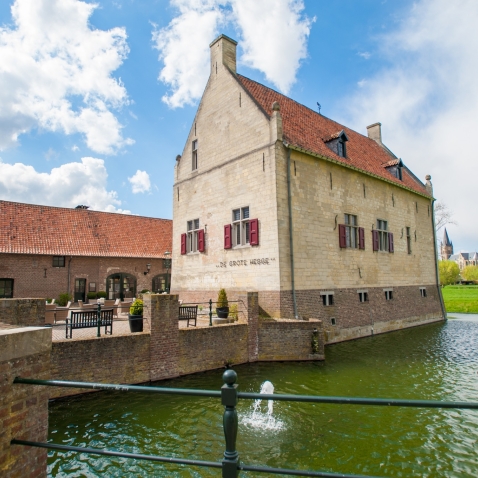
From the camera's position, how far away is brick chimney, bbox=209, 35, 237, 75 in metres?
17.5

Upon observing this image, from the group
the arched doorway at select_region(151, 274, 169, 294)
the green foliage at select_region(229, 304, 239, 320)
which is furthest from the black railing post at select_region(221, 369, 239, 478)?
the arched doorway at select_region(151, 274, 169, 294)

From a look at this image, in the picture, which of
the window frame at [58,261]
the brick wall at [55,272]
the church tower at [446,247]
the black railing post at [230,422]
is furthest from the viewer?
the church tower at [446,247]

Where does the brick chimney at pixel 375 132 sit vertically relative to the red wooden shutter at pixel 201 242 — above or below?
above

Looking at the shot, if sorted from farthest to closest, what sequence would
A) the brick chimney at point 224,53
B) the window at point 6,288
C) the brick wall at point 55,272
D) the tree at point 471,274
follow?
the tree at point 471,274, the brick wall at point 55,272, the window at point 6,288, the brick chimney at point 224,53

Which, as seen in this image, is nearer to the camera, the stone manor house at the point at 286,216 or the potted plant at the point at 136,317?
the potted plant at the point at 136,317

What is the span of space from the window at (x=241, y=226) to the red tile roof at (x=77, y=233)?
11.9 meters

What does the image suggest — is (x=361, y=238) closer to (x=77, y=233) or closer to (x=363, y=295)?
(x=363, y=295)

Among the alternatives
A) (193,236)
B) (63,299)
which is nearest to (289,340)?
(193,236)

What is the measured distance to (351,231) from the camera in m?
17.7

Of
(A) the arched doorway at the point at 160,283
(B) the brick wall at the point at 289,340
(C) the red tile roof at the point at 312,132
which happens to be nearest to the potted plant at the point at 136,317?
(B) the brick wall at the point at 289,340

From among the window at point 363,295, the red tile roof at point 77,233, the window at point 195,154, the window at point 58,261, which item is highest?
the window at point 195,154

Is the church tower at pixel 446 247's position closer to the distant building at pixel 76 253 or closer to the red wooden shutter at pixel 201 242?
the distant building at pixel 76 253

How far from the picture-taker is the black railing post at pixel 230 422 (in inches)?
90.2

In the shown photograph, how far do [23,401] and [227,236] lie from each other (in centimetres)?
1358
